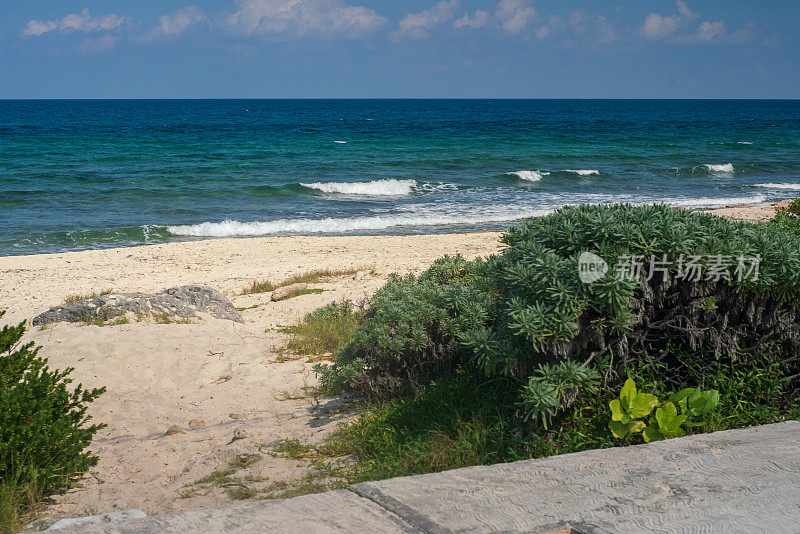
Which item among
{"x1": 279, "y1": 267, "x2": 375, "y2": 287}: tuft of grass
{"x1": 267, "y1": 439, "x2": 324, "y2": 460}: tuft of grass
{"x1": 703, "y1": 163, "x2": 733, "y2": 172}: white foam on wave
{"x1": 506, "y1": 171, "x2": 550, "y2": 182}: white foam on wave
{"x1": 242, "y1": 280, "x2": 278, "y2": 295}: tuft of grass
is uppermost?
{"x1": 703, "y1": 163, "x2": 733, "y2": 172}: white foam on wave

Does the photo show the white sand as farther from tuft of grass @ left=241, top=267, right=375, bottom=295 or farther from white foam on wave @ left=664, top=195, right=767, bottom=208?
white foam on wave @ left=664, top=195, right=767, bottom=208

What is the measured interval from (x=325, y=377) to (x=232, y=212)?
15.2m

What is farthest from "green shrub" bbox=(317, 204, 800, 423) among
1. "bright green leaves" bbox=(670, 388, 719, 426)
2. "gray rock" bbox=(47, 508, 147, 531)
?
"gray rock" bbox=(47, 508, 147, 531)

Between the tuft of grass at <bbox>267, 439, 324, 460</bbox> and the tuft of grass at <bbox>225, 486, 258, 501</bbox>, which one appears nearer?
the tuft of grass at <bbox>225, 486, 258, 501</bbox>

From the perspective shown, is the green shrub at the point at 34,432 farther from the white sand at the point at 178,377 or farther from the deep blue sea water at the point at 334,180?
the deep blue sea water at the point at 334,180

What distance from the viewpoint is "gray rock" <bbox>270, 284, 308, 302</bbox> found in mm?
8672

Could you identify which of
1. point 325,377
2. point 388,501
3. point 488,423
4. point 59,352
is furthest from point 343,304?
point 388,501

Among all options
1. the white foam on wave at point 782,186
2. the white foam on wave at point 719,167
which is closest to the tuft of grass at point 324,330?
the white foam on wave at point 782,186

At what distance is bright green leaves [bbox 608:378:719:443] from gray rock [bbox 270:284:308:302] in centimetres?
600

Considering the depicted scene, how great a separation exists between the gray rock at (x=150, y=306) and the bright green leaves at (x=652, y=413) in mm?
5274

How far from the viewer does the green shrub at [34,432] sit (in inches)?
129

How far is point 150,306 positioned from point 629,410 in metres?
5.99

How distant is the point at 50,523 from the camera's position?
2.89m

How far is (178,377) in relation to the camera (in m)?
Answer: 5.80
